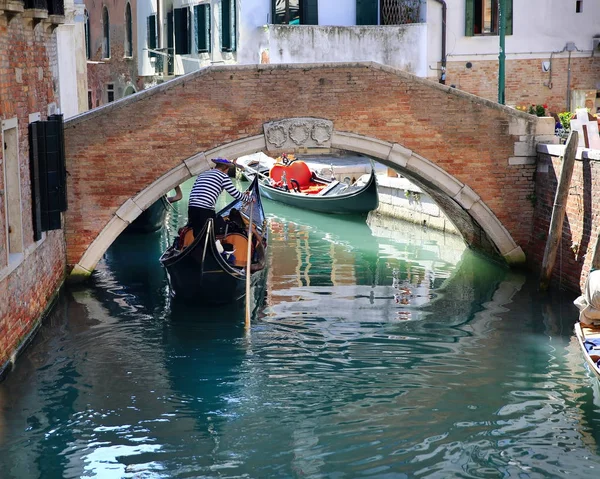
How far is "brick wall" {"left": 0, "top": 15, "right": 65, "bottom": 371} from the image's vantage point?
5435 mm

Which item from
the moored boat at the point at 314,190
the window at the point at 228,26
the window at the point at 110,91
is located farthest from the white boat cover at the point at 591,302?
the window at the point at 110,91

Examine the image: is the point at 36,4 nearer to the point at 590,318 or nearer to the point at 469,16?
the point at 590,318

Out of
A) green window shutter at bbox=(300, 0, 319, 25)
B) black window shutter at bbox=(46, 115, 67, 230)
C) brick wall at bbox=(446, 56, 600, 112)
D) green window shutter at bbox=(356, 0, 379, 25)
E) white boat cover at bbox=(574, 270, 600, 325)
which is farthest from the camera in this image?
green window shutter at bbox=(356, 0, 379, 25)

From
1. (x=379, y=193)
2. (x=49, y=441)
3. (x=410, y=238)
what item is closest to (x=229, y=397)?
(x=49, y=441)

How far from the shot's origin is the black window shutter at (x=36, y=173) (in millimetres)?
6297

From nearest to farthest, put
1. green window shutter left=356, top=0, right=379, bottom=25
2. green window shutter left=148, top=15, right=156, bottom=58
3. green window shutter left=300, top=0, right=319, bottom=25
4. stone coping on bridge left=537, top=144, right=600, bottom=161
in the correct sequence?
stone coping on bridge left=537, top=144, right=600, bottom=161
green window shutter left=300, top=0, right=319, bottom=25
green window shutter left=356, top=0, right=379, bottom=25
green window shutter left=148, top=15, right=156, bottom=58

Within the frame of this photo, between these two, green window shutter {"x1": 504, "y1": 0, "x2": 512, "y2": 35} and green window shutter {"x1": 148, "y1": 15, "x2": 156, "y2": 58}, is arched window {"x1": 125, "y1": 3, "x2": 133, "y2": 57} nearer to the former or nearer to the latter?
green window shutter {"x1": 148, "y1": 15, "x2": 156, "y2": 58}

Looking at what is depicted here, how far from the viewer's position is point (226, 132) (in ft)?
25.4

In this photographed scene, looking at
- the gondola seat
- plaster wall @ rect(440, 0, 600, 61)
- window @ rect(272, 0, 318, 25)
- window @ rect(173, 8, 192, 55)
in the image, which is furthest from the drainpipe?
the gondola seat

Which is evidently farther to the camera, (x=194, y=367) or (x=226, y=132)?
(x=226, y=132)

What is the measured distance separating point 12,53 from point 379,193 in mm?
6603

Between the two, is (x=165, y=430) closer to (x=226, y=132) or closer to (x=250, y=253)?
(x=250, y=253)

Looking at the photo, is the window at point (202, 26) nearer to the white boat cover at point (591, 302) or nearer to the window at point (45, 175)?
the window at point (45, 175)

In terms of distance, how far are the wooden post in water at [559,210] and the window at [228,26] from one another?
5444mm
